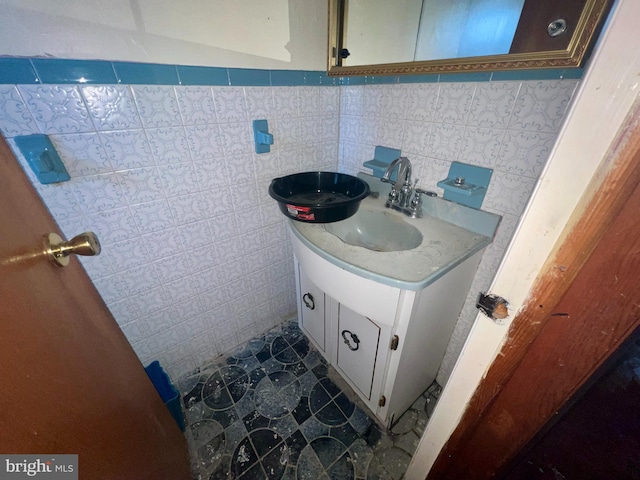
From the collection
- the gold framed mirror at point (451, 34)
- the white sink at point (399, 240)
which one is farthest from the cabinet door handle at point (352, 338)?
the gold framed mirror at point (451, 34)

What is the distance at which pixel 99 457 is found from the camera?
1.46 feet

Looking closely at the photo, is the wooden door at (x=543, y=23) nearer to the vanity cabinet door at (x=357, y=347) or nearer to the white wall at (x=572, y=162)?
the white wall at (x=572, y=162)

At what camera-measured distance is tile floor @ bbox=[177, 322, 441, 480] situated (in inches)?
36.7

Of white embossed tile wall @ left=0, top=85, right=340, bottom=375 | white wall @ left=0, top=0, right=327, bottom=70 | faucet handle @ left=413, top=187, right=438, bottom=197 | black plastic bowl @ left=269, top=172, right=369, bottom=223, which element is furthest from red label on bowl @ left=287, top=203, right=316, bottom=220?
white wall @ left=0, top=0, right=327, bottom=70

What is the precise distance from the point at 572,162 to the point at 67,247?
30.6 inches

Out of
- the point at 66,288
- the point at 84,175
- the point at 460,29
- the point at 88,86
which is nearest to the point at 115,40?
the point at 88,86

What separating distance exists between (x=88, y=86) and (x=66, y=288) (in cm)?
58

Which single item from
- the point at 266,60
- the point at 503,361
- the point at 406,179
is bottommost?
the point at 503,361

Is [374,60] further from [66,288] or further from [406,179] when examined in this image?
[66,288]

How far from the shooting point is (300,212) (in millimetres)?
853

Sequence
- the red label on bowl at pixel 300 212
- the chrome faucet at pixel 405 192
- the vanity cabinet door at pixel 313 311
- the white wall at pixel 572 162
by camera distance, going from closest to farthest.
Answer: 1. the white wall at pixel 572 162
2. the red label on bowl at pixel 300 212
3. the chrome faucet at pixel 405 192
4. the vanity cabinet door at pixel 313 311

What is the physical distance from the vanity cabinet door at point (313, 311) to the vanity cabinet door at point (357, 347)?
0.36 feet

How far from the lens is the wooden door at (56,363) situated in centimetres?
31

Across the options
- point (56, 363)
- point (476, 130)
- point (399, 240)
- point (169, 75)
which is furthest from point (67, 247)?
point (476, 130)
